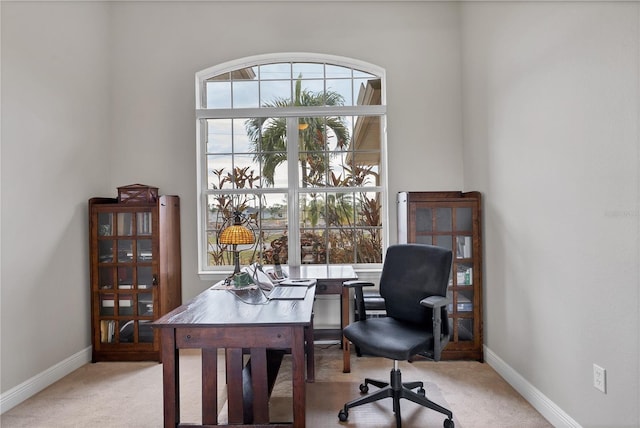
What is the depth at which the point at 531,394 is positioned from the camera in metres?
2.37

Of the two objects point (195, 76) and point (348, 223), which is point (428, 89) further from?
point (195, 76)

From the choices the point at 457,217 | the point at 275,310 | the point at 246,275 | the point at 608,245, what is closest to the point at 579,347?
the point at 608,245

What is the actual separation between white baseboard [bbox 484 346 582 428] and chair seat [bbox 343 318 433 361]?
0.85m

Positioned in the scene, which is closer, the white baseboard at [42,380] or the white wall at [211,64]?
the white baseboard at [42,380]

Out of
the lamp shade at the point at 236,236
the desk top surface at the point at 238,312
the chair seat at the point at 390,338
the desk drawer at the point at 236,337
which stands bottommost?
the chair seat at the point at 390,338

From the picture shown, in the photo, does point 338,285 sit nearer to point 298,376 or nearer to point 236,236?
point 236,236

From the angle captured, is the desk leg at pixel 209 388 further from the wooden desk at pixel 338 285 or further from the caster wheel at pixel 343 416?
the wooden desk at pixel 338 285

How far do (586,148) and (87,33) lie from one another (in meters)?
4.02

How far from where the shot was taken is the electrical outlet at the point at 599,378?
5.72 ft

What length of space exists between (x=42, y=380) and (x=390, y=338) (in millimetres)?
2661

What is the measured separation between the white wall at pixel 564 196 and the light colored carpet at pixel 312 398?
0.94 ft

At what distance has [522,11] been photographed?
241 centimetres

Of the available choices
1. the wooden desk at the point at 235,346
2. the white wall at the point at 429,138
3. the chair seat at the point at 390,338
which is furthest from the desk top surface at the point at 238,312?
the white wall at the point at 429,138

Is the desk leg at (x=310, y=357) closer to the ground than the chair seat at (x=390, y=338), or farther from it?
closer to the ground
